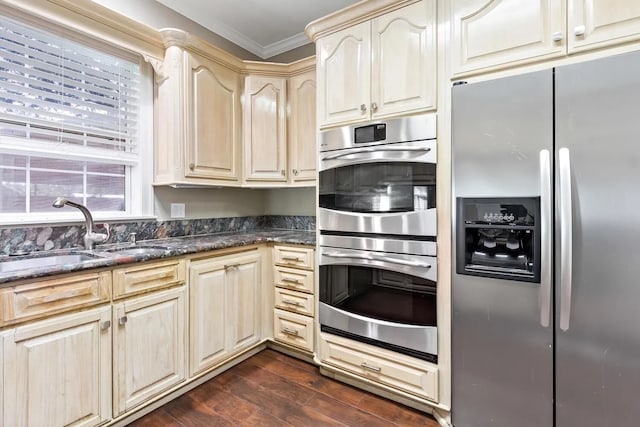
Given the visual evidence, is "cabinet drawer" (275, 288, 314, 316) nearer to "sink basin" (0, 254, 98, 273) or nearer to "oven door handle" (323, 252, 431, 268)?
"oven door handle" (323, 252, 431, 268)

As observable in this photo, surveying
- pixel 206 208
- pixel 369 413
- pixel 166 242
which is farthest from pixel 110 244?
pixel 369 413

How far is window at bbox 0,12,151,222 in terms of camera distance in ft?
5.61

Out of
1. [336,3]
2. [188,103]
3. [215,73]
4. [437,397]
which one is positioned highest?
[336,3]

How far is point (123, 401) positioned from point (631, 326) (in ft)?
7.69

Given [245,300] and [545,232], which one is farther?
[245,300]

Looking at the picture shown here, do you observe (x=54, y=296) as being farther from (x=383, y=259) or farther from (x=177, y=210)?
(x=383, y=259)

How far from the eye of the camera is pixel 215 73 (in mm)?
2354

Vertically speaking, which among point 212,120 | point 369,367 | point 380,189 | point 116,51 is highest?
point 116,51

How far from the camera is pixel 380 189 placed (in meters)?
1.83

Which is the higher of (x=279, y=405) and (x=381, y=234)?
(x=381, y=234)

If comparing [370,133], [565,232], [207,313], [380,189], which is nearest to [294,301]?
[207,313]

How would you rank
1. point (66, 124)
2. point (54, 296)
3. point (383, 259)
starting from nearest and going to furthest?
point (54, 296) → point (383, 259) → point (66, 124)

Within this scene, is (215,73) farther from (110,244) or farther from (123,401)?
(123,401)

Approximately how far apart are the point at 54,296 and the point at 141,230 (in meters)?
0.91
